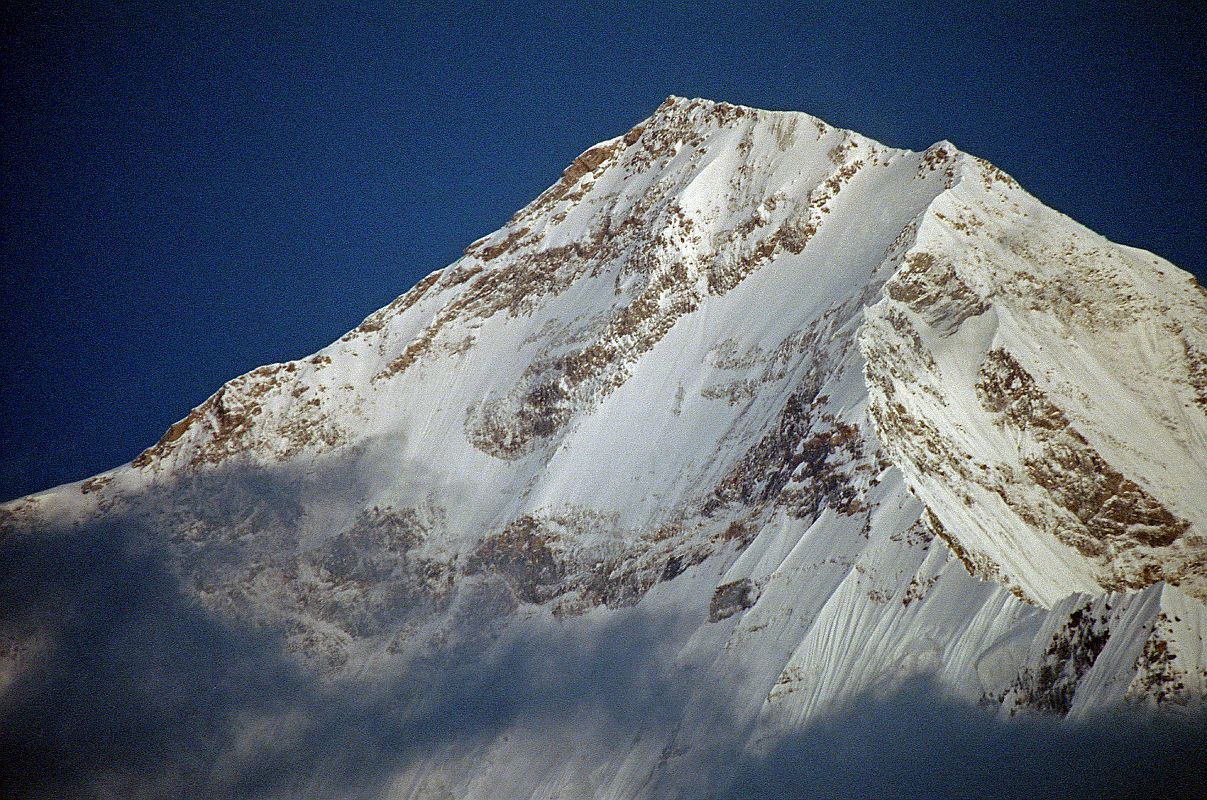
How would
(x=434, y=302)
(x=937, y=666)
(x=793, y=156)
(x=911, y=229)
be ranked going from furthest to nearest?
(x=434, y=302) < (x=793, y=156) < (x=911, y=229) < (x=937, y=666)

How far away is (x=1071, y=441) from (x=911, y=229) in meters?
29.5

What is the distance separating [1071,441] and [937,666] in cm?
Answer: 3009

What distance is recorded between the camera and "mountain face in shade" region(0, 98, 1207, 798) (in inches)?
4407

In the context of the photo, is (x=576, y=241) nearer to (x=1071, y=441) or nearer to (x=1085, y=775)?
(x=1071, y=441)

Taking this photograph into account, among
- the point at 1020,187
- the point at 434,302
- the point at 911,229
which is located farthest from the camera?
the point at 434,302

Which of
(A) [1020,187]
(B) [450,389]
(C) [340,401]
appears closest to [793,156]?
(A) [1020,187]

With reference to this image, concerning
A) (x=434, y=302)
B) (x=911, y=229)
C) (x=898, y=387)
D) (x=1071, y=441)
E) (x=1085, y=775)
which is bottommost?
(x=1085, y=775)

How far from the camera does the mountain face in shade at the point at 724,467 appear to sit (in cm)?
11194

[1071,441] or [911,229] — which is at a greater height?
[911,229]

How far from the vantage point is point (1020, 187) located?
157 metres

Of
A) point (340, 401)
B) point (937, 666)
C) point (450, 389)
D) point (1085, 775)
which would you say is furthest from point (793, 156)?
point (1085, 775)

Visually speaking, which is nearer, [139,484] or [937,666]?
[937,666]

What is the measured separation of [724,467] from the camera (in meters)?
138

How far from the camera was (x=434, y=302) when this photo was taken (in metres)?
184
